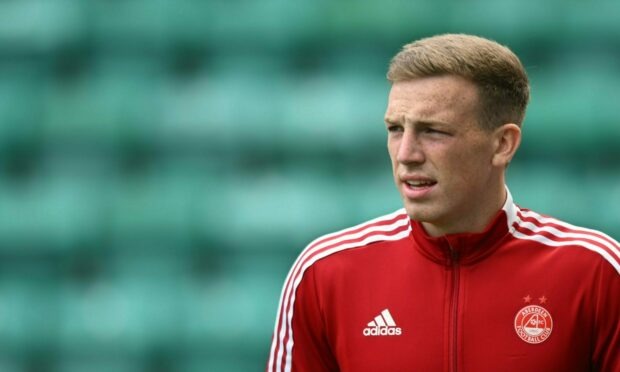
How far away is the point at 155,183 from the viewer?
3.34m

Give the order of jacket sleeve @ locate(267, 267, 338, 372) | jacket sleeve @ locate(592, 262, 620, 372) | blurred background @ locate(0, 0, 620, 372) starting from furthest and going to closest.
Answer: blurred background @ locate(0, 0, 620, 372) → jacket sleeve @ locate(267, 267, 338, 372) → jacket sleeve @ locate(592, 262, 620, 372)

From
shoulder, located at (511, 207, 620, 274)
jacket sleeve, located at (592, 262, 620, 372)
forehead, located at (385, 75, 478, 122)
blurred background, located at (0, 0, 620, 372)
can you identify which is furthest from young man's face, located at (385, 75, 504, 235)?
blurred background, located at (0, 0, 620, 372)

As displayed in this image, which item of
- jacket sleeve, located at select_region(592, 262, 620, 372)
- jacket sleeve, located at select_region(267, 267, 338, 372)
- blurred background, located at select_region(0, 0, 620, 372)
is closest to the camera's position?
jacket sleeve, located at select_region(592, 262, 620, 372)

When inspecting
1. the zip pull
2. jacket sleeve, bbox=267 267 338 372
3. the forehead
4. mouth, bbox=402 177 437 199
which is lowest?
jacket sleeve, bbox=267 267 338 372

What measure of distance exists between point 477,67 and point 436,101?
8 centimetres

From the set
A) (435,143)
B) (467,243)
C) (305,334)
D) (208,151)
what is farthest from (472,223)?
(208,151)

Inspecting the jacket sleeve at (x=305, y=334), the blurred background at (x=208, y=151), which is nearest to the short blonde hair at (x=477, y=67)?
the jacket sleeve at (x=305, y=334)

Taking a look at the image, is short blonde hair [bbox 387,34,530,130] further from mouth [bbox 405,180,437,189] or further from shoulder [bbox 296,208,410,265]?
shoulder [bbox 296,208,410,265]

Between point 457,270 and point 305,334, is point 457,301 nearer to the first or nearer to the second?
point 457,270

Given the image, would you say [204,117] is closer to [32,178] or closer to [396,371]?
[32,178]

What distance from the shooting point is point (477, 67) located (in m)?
1.56

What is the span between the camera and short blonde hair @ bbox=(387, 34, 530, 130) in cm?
155

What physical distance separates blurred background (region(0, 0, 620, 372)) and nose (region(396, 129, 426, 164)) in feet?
5.47

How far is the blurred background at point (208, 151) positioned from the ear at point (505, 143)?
1585mm
